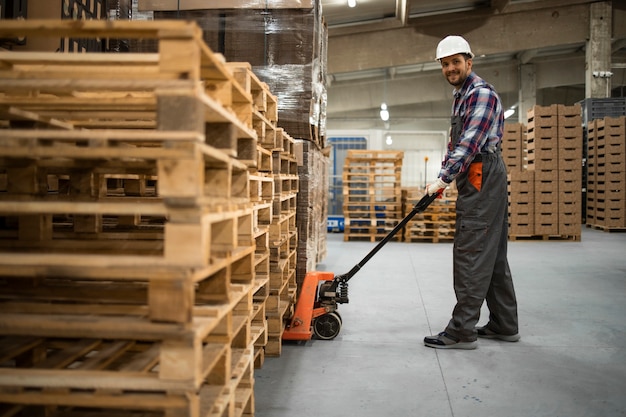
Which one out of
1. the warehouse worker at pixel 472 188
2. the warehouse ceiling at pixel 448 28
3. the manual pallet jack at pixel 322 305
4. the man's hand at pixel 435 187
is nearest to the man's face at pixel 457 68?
the warehouse worker at pixel 472 188

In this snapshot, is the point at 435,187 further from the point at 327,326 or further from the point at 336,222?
the point at 336,222

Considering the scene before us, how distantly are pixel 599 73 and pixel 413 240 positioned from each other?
7863 mm

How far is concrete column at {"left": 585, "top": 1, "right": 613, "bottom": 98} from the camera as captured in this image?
16.4m

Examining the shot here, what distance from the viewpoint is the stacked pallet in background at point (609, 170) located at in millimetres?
15516

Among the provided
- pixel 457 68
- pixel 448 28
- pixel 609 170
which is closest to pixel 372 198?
pixel 448 28

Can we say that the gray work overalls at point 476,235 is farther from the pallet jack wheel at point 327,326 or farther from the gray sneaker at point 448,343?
the pallet jack wheel at point 327,326

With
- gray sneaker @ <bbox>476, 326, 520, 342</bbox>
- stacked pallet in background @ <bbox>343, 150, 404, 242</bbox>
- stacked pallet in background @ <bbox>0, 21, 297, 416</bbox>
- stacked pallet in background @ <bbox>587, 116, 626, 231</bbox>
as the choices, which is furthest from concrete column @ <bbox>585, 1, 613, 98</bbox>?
stacked pallet in background @ <bbox>0, 21, 297, 416</bbox>

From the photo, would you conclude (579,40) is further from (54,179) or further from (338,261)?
(54,179)

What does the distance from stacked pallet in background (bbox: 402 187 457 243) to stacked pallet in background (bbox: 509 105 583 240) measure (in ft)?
4.85

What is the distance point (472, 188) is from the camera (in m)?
4.66

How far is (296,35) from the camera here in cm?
590

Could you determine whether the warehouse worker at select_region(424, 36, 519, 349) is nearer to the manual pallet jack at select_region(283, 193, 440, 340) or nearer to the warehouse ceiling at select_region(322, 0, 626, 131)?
the manual pallet jack at select_region(283, 193, 440, 340)

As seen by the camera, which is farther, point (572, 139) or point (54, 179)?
point (572, 139)

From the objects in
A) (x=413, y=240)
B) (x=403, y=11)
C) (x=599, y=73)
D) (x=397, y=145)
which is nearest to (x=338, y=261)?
(x=413, y=240)
